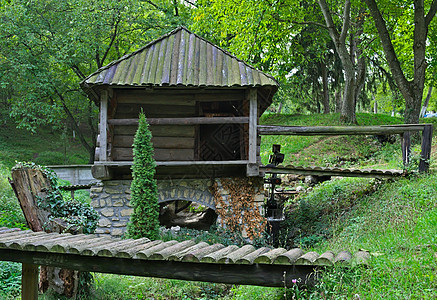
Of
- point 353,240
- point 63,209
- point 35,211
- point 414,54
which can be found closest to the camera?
point 35,211

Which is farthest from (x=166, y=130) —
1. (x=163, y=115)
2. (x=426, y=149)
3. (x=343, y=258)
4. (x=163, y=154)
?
(x=343, y=258)

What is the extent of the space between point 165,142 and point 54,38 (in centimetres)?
1030

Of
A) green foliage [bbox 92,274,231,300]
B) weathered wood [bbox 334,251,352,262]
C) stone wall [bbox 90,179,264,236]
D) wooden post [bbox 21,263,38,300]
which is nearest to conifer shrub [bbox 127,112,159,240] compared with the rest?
green foliage [bbox 92,274,231,300]

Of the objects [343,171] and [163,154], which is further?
[163,154]

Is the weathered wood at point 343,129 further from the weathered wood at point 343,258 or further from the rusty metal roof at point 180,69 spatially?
the weathered wood at point 343,258

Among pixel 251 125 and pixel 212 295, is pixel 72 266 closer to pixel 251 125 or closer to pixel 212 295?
pixel 212 295

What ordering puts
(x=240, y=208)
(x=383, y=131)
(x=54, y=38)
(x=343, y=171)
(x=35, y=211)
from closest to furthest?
(x=35, y=211), (x=383, y=131), (x=343, y=171), (x=240, y=208), (x=54, y=38)

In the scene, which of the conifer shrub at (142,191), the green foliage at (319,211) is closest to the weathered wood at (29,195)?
the conifer shrub at (142,191)

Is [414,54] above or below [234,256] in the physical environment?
above

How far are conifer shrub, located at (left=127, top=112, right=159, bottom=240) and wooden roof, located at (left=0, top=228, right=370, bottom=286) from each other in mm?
1946

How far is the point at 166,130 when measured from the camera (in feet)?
30.0

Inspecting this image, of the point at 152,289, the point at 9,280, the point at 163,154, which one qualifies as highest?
the point at 163,154

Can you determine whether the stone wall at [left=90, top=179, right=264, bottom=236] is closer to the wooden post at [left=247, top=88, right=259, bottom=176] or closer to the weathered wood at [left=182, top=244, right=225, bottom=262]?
the wooden post at [left=247, top=88, right=259, bottom=176]

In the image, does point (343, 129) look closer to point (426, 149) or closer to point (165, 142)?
point (426, 149)
